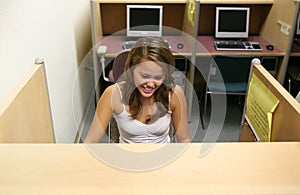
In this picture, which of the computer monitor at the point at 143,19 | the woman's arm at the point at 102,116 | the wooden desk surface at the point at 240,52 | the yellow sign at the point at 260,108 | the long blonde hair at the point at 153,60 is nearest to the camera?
the yellow sign at the point at 260,108

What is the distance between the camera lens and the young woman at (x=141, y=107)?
4.06 ft

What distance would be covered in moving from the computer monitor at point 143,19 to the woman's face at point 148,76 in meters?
1.54

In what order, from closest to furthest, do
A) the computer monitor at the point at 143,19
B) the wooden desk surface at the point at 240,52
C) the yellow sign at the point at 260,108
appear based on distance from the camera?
the yellow sign at the point at 260,108
the wooden desk surface at the point at 240,52
the computer monitor at the point at 143,19

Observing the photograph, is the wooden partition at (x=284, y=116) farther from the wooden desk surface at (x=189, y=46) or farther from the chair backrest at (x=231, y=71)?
the wooden desk surface at (x=189, y=46)

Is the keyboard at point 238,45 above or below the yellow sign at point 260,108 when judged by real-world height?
below

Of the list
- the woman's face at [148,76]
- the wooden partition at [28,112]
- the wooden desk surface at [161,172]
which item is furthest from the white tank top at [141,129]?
the wooden desk surface at [161,172]

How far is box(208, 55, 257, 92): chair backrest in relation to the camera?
89.9 inches

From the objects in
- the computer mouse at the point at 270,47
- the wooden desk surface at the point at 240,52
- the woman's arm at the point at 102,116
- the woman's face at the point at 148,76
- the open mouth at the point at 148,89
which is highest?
the woman's face at the point at 148,76

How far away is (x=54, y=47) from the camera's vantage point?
1.78 metres

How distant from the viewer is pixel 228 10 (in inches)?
106

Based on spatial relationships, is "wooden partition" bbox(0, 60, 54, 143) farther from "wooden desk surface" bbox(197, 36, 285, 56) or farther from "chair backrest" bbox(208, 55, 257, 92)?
"wooden desk surface" bbox(197, 36, 285, 56)

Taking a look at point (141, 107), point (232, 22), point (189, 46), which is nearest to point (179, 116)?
point (141, 107)

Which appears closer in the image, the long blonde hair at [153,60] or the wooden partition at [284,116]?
the wooden partition at [284,116]

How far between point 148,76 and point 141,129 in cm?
26
